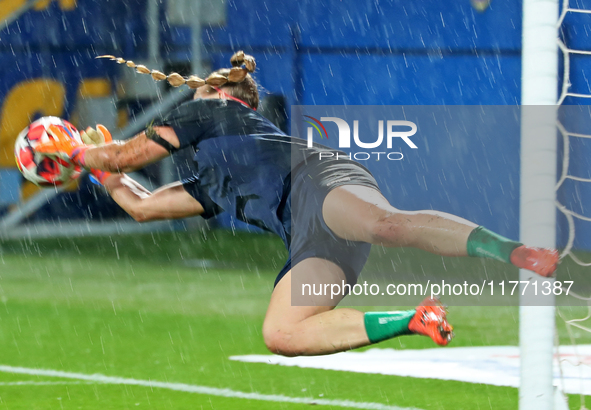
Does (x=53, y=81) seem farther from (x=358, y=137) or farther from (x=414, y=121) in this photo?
(x=414, y=121)

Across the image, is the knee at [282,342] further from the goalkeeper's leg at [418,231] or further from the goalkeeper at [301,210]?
the goalkeeper's leg at [418,231]

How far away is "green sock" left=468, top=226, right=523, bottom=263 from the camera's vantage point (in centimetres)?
323

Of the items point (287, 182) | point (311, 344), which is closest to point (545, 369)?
point (311, 344)

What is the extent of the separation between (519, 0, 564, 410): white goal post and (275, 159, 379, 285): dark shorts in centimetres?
75

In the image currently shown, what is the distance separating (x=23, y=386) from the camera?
5.24 meters

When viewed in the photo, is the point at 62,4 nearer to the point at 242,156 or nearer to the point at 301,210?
the point at 242,156

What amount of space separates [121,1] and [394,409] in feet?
33.4

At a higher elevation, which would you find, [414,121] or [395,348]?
[414,121]

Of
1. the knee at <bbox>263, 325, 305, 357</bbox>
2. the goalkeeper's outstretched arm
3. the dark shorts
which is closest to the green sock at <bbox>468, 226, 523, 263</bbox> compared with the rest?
the dark shorts

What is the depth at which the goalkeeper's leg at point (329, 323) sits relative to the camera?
10.6ft

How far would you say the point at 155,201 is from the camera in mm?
4660

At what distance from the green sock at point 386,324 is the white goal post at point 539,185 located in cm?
51

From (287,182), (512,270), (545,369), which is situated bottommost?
(512,270)

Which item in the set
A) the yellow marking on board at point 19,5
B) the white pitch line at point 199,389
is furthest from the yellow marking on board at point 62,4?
the white pitch line at point 199,389
